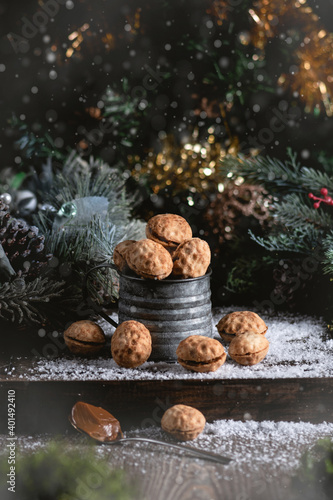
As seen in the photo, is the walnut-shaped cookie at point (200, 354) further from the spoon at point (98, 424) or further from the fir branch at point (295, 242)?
the fir branch at point (295, 242)

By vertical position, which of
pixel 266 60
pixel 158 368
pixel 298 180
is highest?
pixel 266 60

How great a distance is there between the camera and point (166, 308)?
2.78 ft

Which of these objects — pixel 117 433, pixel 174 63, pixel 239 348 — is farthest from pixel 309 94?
pixel 117 433

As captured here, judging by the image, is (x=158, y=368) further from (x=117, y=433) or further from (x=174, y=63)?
(x=174, y=63)

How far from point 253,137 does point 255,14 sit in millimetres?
256

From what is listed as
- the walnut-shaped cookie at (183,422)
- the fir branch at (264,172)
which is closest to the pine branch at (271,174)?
the fir branch at (264,172)

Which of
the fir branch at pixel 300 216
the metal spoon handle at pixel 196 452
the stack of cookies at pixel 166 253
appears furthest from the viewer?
the fir branch at pixel 300 216

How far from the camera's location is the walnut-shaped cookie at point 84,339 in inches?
33.8

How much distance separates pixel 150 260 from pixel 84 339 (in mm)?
161

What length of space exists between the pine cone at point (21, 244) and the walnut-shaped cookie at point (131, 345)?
19cm

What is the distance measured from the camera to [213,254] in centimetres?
119

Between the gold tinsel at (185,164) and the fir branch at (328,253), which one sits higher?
the gold tinsel at (185,164)

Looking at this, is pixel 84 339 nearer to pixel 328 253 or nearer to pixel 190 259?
pixel 190 259

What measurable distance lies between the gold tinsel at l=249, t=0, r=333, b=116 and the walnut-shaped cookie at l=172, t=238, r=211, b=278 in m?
0.54
